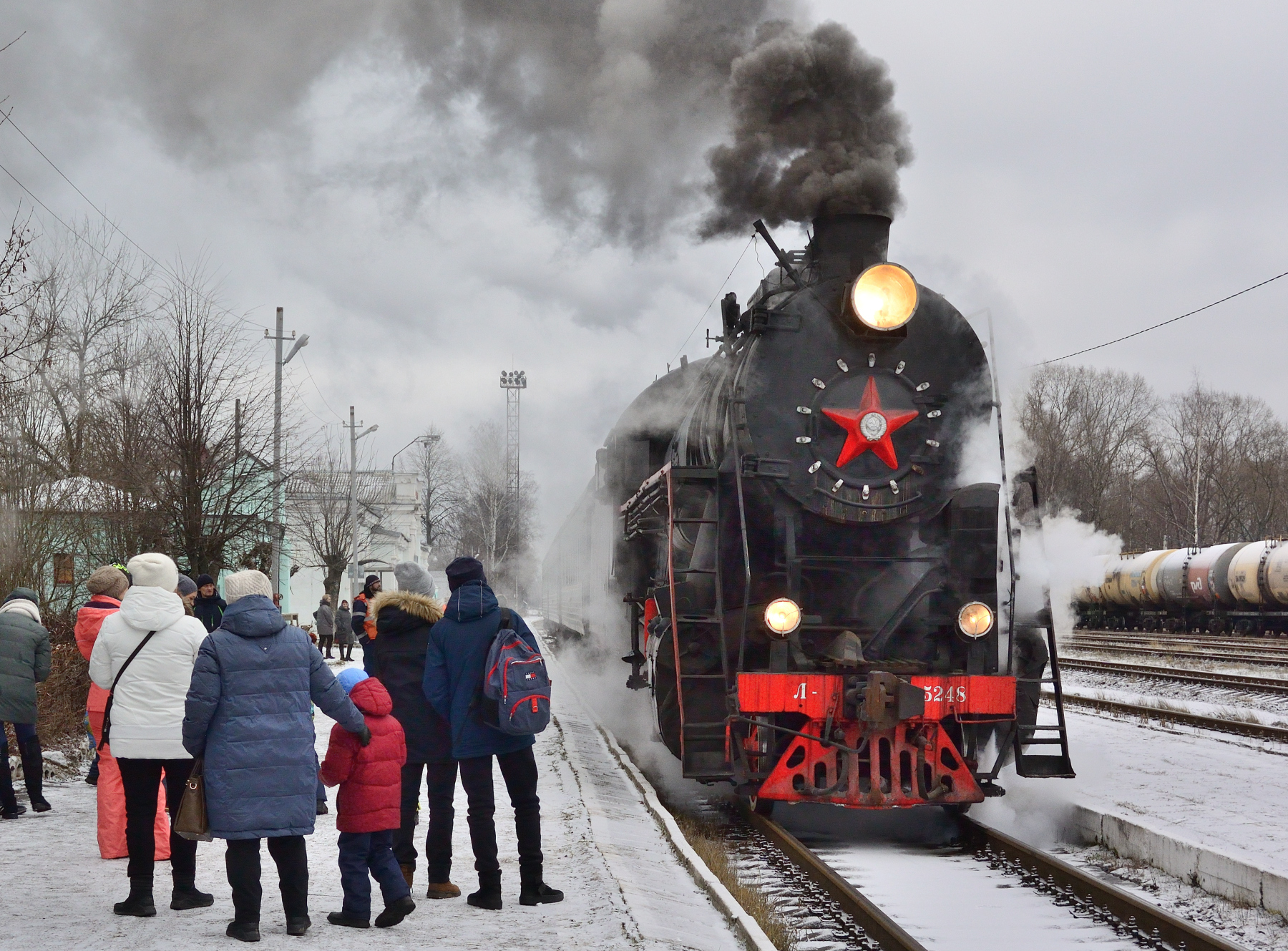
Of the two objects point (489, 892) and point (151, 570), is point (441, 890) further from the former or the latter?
point (151, 570)

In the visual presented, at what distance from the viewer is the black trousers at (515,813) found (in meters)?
5.46

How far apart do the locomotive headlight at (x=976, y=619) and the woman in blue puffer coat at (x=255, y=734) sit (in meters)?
4.22

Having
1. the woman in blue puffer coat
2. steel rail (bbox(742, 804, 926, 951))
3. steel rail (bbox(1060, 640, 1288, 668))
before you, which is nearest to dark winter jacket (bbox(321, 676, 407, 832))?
the woman in blue puffer coat

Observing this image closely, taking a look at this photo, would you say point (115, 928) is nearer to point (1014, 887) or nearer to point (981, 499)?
point (1014, 887)

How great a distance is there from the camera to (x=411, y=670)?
18.9 feet

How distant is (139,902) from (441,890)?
133cm

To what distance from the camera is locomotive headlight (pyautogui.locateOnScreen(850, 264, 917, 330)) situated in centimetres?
773

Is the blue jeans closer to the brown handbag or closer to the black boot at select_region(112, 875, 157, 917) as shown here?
the brown handbag

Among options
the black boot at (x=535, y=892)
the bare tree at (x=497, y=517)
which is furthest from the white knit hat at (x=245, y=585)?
the bare tree at (x=497, y=517)

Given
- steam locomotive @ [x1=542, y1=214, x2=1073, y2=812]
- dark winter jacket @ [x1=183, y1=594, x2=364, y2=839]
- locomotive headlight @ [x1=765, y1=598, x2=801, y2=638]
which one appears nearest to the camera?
dark winter jacket @ [x1=183, y1=594, x2=364, y2=839]

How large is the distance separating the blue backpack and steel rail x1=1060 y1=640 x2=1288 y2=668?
19.9m

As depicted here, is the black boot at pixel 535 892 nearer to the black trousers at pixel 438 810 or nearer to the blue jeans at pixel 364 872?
the black trousers at pixel 438 810

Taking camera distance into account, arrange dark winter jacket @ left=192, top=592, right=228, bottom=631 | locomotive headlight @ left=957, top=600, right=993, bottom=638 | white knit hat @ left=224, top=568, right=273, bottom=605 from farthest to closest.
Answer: dark winter jacket @ left=192, top=592, right=228, bottom=631, locomotive headlight @ left=957, top=600, right=993, bottom=638, white knit hat @ left=224, top=568, right=273, bottom=605

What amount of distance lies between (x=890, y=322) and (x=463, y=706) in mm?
3925
